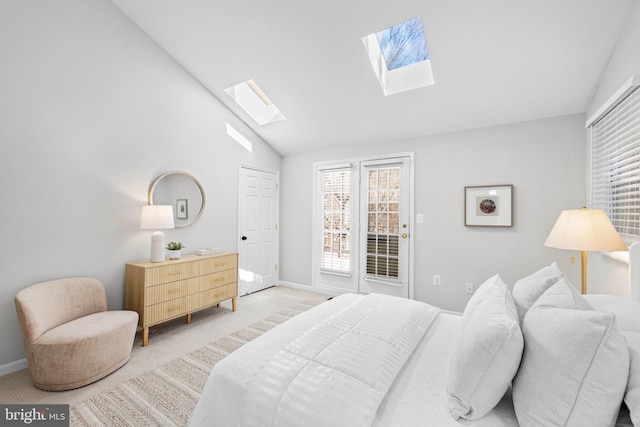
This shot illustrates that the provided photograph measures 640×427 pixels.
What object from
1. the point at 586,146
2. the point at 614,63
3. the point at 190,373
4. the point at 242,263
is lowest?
the point at 190,373

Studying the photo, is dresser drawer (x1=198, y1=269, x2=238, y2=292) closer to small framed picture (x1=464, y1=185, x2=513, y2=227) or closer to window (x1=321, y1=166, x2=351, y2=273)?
window (x1=321, y1=166, x2=351, y2=273)

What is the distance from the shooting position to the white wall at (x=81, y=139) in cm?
221

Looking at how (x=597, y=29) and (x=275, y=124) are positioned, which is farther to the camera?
(x=275, y=124)

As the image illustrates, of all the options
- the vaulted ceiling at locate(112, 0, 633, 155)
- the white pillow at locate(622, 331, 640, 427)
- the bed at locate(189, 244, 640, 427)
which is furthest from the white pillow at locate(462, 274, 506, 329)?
the vaulted ceiling at locate(112, 0, 633, 155)

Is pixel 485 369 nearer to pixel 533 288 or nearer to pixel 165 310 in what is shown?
pixel 533 288

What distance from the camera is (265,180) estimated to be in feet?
14.9

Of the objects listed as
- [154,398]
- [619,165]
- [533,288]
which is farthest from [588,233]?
[154,398]

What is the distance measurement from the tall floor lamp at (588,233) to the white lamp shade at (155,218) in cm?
337

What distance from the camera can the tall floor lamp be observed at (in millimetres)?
1747

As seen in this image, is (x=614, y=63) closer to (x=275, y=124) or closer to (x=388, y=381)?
(x=388, y=381)

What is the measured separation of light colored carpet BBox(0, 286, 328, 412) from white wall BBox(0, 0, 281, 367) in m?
0.50

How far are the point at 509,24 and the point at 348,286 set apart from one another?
3.41 m

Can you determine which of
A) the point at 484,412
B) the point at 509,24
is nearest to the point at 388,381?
the point at 484,412

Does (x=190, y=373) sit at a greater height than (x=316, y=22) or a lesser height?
lesser
